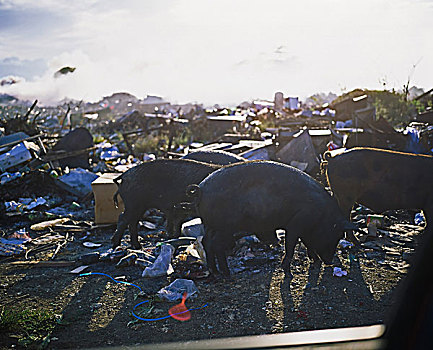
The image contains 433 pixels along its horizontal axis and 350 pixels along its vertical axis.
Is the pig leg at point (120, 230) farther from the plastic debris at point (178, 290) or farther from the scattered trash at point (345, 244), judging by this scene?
the scattered trash at point (345, 244)

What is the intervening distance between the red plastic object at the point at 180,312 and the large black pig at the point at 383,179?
268 cm

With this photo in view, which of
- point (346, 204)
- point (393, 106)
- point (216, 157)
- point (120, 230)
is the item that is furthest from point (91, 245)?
point (393, 106)

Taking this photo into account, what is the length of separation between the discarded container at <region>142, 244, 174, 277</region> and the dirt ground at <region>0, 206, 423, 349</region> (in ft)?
0.24

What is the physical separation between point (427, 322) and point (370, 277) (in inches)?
164

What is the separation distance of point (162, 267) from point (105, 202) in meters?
2.51

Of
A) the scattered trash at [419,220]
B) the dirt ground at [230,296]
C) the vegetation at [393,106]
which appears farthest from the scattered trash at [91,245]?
the vegetation at [393,106]

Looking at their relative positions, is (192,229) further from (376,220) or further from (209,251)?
(376,220)

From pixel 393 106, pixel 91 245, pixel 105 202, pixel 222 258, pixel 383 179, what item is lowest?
pixel 91 245

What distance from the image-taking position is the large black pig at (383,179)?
198 inches

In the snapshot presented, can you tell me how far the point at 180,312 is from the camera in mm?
3873

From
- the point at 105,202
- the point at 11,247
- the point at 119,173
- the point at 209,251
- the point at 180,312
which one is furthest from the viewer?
Result: the point at 119,173

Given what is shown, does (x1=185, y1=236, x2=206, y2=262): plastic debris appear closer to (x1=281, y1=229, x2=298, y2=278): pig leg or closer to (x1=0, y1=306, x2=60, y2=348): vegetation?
(x1=281, y1=229, x2=298, y2=278): pig leg

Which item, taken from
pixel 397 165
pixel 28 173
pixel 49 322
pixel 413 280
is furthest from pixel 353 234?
pixel 28 173

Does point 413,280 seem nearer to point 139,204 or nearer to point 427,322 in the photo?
point 427,322
